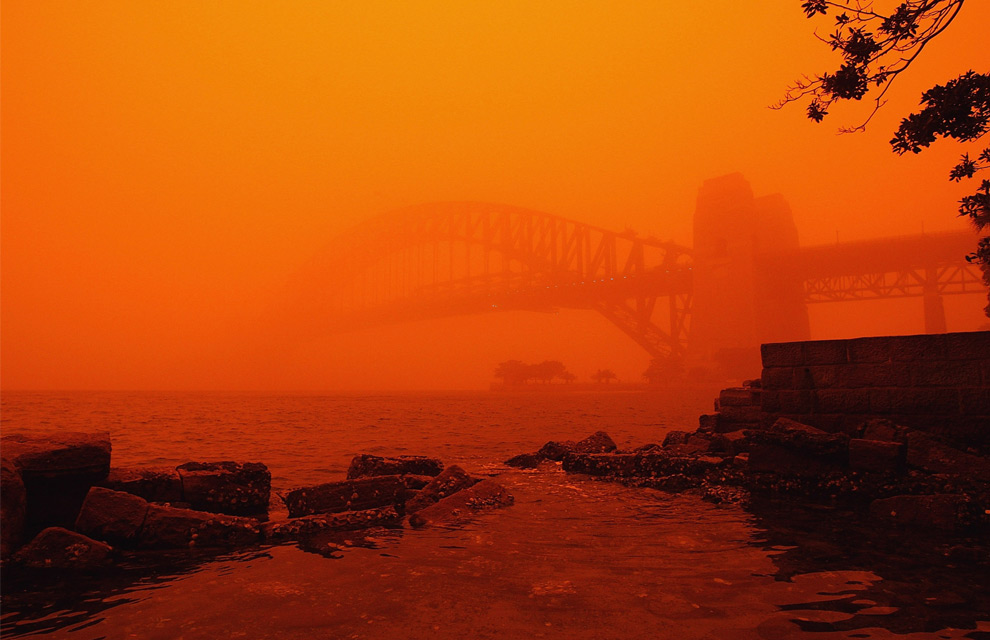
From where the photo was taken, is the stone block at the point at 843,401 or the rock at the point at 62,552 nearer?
the rock at the point at 62,552

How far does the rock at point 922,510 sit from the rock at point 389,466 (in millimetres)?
4823

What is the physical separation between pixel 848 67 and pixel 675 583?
14.6ft

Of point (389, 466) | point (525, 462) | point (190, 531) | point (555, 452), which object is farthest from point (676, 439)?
point (190, 531)

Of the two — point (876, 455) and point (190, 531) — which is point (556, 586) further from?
point (876, 455)

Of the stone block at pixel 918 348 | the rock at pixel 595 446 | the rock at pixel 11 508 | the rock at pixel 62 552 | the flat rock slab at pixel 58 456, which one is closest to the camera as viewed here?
the rock at pixel 62 552

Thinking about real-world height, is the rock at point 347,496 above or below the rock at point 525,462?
above

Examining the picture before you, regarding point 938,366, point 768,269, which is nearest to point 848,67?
point 938,366

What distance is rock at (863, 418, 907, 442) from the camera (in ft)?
19.8

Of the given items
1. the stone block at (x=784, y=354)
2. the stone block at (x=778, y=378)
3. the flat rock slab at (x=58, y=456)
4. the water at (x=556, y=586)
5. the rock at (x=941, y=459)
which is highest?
the stone block at (x=784, y=354)

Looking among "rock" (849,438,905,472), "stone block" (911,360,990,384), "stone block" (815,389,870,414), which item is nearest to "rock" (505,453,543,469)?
"stone block" (815,389,870,414)

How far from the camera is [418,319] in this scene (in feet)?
209

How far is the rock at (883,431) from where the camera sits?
6.04 metres

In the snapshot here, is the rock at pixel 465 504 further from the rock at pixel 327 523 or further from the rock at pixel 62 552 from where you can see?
the rock at pixel 62 552

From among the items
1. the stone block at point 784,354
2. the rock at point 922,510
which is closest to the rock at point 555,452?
the stone block at point 784,354
